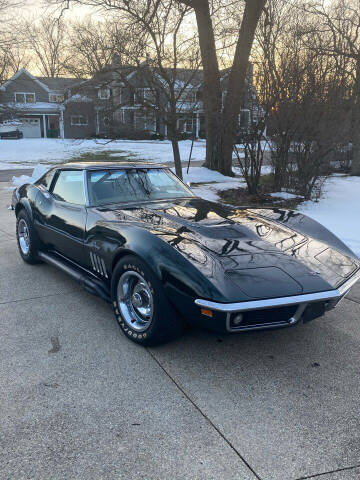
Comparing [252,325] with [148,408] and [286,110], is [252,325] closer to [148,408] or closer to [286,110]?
[148,408]

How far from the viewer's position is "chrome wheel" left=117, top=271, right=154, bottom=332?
3.23 meters

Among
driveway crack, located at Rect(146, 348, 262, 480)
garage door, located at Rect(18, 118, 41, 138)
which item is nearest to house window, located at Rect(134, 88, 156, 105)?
driveway crack, located at Rect(146, 348, 262, 480)

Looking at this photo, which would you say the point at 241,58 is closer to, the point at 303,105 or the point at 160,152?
the point at 303,105

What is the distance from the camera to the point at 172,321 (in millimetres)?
3004

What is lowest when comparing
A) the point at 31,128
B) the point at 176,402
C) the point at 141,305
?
the point at 176,402

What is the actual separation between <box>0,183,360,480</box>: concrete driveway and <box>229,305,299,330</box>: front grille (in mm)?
413

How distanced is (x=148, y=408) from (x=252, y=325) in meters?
0.85

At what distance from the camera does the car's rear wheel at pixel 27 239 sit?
505 centimetres

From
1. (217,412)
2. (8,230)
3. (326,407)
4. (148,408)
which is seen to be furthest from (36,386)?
(8,230)

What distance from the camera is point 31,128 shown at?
165 ft

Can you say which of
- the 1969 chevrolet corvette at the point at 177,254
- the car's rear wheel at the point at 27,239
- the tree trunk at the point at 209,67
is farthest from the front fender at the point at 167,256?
the tree trunk at the point at 209,67

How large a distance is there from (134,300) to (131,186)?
1530 millimetres

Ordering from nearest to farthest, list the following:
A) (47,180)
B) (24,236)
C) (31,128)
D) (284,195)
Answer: (47,180) → (24,236) → (284,195) → (31,128)

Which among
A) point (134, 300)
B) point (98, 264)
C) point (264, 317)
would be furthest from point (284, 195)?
point (264, 317)
